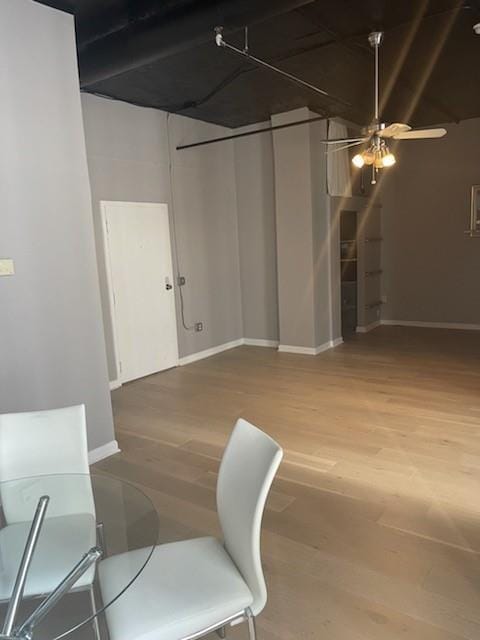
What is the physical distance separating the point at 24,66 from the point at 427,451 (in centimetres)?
367

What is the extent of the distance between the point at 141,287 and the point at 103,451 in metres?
2.48

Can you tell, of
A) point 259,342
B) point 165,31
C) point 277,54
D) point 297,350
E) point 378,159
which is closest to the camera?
point 165,31

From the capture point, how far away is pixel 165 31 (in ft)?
10.3

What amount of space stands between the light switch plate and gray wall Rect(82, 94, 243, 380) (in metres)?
2.22

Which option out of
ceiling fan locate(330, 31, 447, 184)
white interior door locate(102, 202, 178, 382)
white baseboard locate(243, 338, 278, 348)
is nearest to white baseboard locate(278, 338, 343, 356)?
white baseboard locate(243, 338, 278, 348)

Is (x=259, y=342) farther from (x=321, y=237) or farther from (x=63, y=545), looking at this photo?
(x=63, y=545)

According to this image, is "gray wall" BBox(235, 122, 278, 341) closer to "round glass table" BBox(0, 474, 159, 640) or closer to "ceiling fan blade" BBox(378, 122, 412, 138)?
"ceiling fan blade" BBox(378, 122, 412, 138)

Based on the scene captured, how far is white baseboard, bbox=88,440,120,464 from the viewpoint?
3.35 meters

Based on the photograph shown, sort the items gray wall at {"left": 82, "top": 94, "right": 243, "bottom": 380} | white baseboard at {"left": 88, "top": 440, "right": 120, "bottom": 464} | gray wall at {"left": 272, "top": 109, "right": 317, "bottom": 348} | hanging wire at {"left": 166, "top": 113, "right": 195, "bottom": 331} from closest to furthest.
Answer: white baseboard at {"left": 88, "top": 440, "right": 120, "bottom": 464}, gray wall at {"left": 82, "top": 94, "right": 243, "bottom": 380}, hanging wire at {"left": 166, "top": 113, "right": 195, "bottom": 331}, gray wall at {"left": 272, "top": 109, "right": 317, "bottom": 348}

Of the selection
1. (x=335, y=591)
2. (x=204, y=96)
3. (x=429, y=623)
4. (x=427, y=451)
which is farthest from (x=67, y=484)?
(x=204, y=96)

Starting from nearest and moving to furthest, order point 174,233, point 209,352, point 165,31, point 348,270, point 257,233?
1. point 165,31
2. point 174,233
3. point 209,352
4. point 257,233
5. point 348,270

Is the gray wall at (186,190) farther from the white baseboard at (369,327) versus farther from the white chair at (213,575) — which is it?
the white chair at (213,575)

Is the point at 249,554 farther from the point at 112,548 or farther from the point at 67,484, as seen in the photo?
the point at 67,484

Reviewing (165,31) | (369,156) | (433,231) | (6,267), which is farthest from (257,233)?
(6,267)
